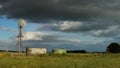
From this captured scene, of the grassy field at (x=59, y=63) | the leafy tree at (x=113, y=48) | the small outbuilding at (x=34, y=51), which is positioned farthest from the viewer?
the leafy tree at (x=113, y=48)

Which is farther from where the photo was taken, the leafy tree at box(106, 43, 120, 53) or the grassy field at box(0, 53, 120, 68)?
the leafy tree at box(106, 43, 120, 53)

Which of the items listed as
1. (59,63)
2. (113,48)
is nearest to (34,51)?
(113,48)

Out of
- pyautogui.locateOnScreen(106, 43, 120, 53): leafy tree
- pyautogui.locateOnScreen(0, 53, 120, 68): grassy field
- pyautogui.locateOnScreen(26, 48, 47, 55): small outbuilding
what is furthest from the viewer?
pyautogui.locateOnScreen(106, 43, 120, 53): leafy tree

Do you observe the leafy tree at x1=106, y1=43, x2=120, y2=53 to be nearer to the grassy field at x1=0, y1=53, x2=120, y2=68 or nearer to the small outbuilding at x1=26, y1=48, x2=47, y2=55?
the small outbuilding at x1=26, y1=48, x2=47, y2=55

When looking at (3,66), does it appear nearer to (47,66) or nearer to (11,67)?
(11,67)

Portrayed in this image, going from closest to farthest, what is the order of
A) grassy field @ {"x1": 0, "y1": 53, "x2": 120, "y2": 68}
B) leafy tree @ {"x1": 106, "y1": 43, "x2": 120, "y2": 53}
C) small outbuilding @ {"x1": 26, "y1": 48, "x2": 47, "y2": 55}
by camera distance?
grassy field @ {"x1": 0, "y1": 53, "x2": 120, "y2": 68} → small outbuilding @ {"x1": 26, "y1": 48, "x2": 47, "y2": 55} → leafy tree @ {"x1": 106, "y1": 43, "x2": 120, "y2": 53}

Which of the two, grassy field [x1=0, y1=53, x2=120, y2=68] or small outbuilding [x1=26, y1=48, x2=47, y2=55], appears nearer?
grassy field [x1=0, y1=53, x2=120, y2=68]

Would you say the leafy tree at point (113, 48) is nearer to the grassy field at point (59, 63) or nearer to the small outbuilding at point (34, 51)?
the small outbuilding at point (34, 51)

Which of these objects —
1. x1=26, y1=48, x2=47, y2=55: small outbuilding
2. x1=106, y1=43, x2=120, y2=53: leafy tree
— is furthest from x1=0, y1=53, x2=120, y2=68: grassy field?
x1=106, y1=43, x2=120, y2=53: leafy tree

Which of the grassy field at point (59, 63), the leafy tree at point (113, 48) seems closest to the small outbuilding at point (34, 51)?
the leafy tree at point (113, 48)

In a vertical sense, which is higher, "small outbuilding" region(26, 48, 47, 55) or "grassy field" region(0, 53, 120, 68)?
"small outbuilding" region(26, 48, 47, 55)

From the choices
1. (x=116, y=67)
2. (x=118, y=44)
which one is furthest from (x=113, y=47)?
(x=116, y=67)

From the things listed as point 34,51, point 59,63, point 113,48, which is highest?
point 113,48

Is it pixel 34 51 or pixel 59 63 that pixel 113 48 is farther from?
pixel 59 63
